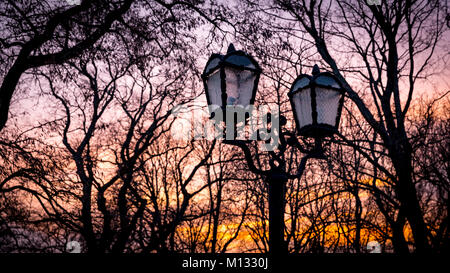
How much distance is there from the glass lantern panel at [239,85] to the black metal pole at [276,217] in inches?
32.8

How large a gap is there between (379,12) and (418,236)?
4453 mm

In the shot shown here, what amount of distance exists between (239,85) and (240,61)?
24 centimetres

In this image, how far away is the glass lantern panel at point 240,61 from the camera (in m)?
3.08

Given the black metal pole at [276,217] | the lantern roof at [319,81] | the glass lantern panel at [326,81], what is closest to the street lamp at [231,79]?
the lantern roof at [319,81]

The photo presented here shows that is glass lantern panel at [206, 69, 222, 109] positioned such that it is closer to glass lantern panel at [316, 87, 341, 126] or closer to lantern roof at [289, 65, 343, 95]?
lantern roof at [289, 65, 343, 95]

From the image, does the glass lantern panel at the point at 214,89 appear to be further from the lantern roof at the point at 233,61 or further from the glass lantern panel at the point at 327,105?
the glass lantern panel at the point at 327,105

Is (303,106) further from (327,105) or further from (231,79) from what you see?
(231,79)

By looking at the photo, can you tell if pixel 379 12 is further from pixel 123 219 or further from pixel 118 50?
pixel 123 219

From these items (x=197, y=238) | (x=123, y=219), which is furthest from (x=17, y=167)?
(x=197, y=238)

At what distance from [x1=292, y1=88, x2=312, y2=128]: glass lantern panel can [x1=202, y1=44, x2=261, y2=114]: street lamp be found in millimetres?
530

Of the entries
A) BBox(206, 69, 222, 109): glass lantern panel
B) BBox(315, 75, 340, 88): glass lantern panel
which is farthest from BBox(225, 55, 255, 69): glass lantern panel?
BBox(315, 75, 340, 88): glass lantern panel

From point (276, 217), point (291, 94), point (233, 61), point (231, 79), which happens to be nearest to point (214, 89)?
point (231, 79)
